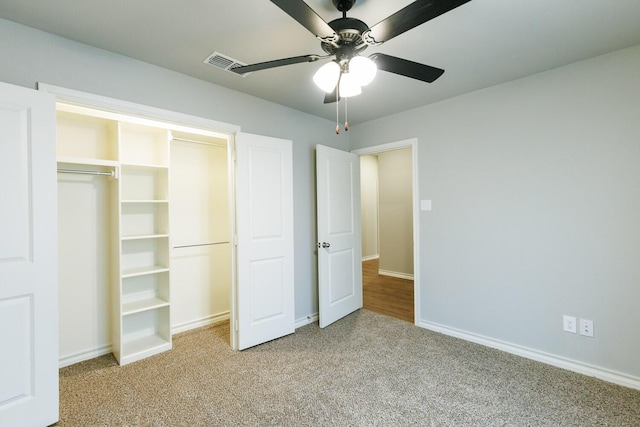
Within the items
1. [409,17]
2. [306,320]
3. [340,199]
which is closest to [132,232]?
[306,320]

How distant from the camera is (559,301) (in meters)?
2.38

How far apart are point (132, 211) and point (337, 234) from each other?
2171mm

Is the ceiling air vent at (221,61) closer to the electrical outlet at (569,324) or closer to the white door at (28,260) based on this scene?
the white door at (28,260)

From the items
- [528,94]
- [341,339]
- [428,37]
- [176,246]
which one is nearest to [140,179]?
[176,246]

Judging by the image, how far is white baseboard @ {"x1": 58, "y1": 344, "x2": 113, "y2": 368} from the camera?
2451mm

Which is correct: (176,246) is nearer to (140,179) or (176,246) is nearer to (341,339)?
(140,179)

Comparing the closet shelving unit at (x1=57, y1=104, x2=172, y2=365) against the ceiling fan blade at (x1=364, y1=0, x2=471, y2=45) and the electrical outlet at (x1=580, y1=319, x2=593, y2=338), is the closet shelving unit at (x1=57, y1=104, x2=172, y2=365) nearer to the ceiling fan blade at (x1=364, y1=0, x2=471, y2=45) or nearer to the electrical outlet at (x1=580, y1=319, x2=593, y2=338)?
the ceiling fan blade at (x1=364, y1=0, x2=471, y2=45)

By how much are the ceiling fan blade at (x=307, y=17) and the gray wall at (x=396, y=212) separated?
436cm

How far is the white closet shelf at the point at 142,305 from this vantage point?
2573 millimetres

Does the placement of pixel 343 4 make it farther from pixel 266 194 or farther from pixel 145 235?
pixel 145 235

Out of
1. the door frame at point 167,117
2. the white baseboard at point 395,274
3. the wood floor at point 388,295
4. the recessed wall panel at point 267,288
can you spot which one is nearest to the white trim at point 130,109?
the door frame at point 167,117

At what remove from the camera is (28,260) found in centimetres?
171

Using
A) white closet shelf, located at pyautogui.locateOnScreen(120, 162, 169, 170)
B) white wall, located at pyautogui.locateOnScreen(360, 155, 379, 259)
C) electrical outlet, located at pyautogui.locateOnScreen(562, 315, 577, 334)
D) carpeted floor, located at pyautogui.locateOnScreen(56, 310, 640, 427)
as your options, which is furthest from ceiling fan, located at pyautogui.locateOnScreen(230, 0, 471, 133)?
white wall, located at pyautogui.locateOnScreen(360, 155, 379, 259)

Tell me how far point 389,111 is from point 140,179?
2782 mm
